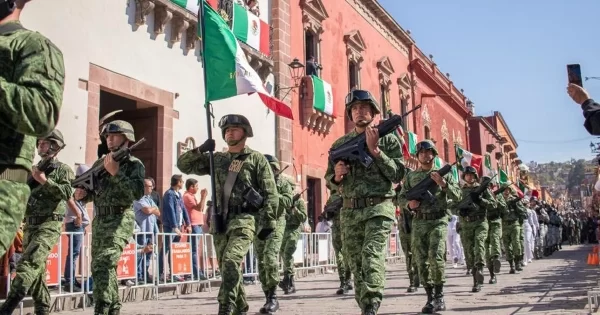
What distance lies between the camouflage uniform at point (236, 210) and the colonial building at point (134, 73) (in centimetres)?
420

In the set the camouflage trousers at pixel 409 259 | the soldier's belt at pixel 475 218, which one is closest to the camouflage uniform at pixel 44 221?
the camouflage trousers at pixel 409 259

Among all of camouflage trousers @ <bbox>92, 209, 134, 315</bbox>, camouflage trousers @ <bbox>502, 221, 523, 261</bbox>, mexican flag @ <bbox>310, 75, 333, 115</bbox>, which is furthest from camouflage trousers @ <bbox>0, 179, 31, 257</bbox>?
mexican flag @ <bbox>310, 75, 333, 115</bbox>

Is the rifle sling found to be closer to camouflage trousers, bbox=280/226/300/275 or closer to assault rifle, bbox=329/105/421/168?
assault rifle, bbox=329/105/421/168

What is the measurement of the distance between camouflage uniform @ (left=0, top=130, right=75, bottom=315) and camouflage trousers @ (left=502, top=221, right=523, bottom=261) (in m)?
10.9

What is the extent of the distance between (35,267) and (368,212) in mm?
3294

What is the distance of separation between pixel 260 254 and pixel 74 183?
2.50 metres

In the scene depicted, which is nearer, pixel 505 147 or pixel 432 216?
pixel 432 216

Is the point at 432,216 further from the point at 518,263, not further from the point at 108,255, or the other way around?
the point at 518,263

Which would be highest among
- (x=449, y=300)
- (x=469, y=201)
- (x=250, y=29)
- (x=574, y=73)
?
(x=250, y=29)

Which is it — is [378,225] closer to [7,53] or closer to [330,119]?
[7,53]

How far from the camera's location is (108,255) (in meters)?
5.79

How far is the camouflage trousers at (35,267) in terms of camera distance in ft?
19.2

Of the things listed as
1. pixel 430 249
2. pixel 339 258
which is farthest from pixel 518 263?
pixel 430 249

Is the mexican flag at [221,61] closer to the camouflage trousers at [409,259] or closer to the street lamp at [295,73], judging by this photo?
the camouflage trousers at [409,259]
